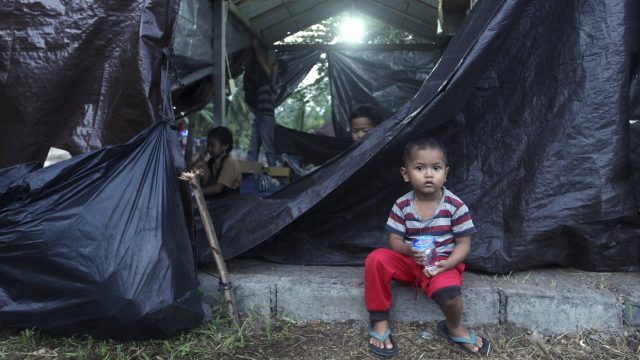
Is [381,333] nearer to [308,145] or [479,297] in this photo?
[479,297]

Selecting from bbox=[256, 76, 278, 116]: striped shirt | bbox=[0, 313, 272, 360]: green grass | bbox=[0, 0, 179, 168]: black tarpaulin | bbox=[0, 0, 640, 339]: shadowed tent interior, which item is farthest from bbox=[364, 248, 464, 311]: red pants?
bbox=[256, 76, 278, 116]: striped shirt

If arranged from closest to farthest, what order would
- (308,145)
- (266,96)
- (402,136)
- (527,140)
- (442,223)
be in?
(442,223)
(402,136)
(527,140)
(308,145)
(266,96)

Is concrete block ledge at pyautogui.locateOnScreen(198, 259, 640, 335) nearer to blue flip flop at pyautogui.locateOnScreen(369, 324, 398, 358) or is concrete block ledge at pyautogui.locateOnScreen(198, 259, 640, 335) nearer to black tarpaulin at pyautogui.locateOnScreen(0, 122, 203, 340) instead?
blue flip flop at pyautogui.locateOnScreen(369, 324, 398, 358)

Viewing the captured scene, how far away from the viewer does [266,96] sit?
6.59 meters

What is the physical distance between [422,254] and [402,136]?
0.65 meters

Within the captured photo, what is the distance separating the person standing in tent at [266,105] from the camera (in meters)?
6.49

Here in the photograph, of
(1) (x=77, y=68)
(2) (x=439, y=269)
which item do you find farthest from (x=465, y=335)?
(1) (x=77, y=68)

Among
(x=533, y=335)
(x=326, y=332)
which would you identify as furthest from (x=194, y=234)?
(x=533, y=335)

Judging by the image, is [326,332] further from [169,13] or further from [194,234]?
[169,13]

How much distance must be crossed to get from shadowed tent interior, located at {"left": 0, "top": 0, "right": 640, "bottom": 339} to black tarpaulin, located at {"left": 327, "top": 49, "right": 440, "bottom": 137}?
13.2ft

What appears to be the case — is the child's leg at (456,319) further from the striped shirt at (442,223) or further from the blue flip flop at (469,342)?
the striped shirt at (442,223)

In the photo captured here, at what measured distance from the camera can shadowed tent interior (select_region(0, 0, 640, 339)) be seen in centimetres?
215

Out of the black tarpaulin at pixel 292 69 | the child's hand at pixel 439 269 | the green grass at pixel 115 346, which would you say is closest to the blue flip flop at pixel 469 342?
the child's hand at pixel 439 269

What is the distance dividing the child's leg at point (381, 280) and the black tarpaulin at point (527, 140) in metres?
0.46
